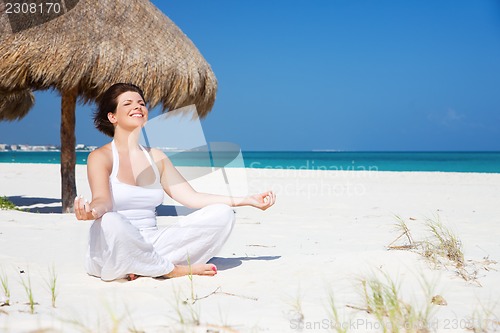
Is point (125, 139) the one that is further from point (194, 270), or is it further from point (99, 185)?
point (194, 270)

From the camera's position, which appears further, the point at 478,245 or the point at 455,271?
the point at 478,245

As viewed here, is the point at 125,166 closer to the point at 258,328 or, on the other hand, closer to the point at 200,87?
the point at 258,328

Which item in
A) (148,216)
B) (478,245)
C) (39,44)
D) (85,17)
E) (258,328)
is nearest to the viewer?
(258,328)

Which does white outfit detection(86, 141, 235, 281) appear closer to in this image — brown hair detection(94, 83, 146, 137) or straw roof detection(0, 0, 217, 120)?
brown hair detection(94, 83, 146, 137)

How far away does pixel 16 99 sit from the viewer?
934 cm

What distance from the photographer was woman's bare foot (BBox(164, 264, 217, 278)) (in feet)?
9.16

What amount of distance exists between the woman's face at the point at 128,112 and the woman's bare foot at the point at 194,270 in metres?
0.84

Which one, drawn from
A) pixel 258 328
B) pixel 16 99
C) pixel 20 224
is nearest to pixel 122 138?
pixel 258 328

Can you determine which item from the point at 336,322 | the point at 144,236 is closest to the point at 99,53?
the point at 144,236

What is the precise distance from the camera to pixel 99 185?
2564 mm

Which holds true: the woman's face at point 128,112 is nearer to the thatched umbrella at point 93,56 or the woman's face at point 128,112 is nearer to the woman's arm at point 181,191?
the woman's arm at point 181,191

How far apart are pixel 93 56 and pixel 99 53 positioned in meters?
0.08

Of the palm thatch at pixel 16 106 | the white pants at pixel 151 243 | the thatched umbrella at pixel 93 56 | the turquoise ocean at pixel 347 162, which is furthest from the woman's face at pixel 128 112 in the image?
the turquoise ocean at pixel 347 162

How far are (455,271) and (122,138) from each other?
205cm
